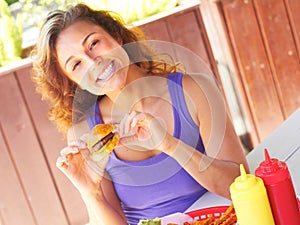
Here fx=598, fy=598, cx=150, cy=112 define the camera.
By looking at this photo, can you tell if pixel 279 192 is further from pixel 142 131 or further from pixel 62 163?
pixel 62 163

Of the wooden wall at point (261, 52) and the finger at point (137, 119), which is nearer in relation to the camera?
the finger at point (137, 119)

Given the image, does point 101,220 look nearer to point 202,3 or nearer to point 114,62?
point 114,62

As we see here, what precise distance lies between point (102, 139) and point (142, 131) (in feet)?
0.30

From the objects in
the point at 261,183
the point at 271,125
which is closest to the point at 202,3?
the point at 271,125

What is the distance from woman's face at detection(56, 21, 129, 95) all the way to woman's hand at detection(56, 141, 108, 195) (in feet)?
0.55

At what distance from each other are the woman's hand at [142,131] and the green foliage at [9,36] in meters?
1.06

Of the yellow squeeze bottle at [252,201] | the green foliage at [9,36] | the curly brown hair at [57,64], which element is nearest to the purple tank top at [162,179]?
the curly brown hair at [57,64]

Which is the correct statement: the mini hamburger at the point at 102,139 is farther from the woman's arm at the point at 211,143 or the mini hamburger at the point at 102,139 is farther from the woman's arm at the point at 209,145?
the woman's arm at the point at 211,143

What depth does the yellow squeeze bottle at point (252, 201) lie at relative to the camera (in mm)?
824

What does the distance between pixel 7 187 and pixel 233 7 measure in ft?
3.57

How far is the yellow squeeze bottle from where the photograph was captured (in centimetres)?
82

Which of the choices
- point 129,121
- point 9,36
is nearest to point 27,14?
point 9,36

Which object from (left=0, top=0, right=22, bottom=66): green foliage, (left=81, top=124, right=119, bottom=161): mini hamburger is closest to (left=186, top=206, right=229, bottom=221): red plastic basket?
(left=81, top=124, right=119, bottom=161): mini hamburger

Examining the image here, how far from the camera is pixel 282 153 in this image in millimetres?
1396
